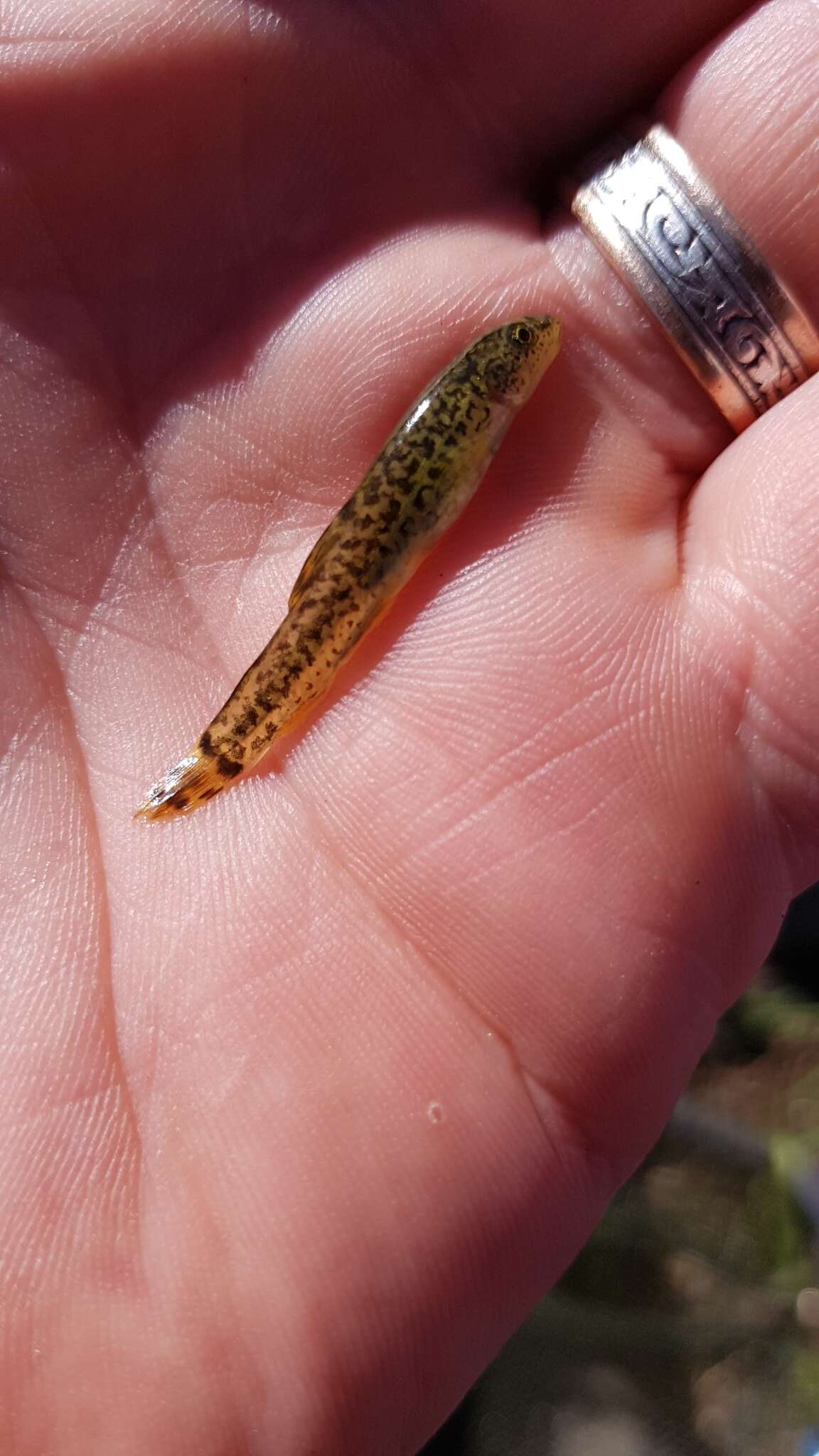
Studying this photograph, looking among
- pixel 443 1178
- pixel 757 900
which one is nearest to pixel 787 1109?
pixel 757 900

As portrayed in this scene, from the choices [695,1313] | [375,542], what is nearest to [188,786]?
[375,542]

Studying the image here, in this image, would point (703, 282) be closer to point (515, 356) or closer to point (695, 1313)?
point (515, 356)

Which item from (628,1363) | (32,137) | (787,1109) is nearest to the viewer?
(32,137)

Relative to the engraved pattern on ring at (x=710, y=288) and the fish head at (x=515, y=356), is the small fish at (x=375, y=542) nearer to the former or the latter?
the fish head at (x=515, y=356)

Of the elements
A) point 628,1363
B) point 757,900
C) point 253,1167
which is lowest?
point 628,1363


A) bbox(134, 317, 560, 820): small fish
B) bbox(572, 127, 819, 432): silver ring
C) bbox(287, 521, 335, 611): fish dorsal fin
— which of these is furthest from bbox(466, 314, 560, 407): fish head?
bbox(287, 521, 335, 611): fish dorsal fin

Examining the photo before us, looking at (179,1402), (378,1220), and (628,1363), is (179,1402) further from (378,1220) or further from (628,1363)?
(628,1363)

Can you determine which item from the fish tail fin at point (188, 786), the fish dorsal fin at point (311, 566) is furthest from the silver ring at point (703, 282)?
the fish tail fin at point (188, 786)
